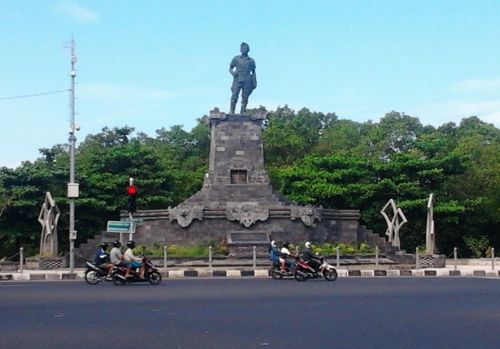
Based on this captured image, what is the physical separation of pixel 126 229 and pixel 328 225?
10537 millimetres

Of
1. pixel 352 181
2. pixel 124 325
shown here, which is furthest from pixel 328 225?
pixel 124 325

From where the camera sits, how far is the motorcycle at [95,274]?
23406 millimetres

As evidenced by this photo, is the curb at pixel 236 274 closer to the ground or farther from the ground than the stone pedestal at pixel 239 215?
closer to the ground

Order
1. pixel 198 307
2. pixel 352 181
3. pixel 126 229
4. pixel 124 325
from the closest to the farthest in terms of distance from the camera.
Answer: pixel 124 325
pixel 198 307
pixel 126 229
pixel 352 181

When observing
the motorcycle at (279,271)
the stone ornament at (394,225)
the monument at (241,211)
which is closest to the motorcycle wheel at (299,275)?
the motorcycle at (279,271)

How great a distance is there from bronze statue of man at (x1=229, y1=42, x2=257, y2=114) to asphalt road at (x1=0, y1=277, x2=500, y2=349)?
1854cm

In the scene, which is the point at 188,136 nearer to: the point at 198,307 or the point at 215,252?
the point at 215,252

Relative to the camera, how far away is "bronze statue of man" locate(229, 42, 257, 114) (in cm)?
3788

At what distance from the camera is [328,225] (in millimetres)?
35625

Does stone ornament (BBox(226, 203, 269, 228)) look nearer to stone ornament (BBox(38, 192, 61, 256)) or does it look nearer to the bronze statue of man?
the bronze statue of man

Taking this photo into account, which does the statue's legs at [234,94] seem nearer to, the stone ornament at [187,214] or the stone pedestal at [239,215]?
the stone pedestal at [239,215]

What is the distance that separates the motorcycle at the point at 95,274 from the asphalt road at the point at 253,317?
103 inches

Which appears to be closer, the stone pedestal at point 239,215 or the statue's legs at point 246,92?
the stone pedestal at point 239,215

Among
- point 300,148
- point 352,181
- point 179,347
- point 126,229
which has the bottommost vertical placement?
point 179,347
